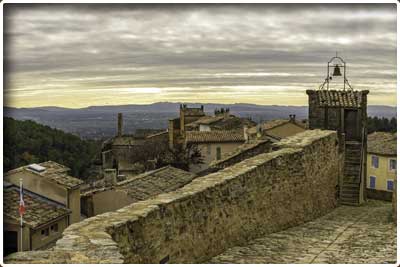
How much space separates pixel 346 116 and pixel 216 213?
7120 millimetres

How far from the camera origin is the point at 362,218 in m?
11.2

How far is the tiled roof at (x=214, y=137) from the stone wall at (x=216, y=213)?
2512 cm

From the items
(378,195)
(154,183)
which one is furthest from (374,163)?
(154,183)

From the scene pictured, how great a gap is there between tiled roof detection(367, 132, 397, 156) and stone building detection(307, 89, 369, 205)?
12.1 meters

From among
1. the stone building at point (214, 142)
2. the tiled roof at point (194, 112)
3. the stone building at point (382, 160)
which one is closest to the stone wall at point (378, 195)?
the stone building at point (382, 160)

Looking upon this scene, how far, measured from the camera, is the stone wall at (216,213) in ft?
18.3

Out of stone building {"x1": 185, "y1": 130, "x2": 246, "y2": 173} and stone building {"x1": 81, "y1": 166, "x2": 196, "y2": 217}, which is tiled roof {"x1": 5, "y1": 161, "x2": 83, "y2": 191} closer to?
stone building {"x1": 81, "y1": 166, "x2": 196, "y2": 217}

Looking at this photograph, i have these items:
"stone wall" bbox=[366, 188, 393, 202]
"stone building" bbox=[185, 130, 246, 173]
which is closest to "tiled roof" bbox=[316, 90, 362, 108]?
"stone wall" bbox=[366, 188, 393, 202]

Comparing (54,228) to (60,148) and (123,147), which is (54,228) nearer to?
(60,148)

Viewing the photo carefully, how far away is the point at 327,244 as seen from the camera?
340 inches

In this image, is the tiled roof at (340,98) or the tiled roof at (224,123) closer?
the tiled roof at (340,98)

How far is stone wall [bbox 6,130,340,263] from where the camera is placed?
5586mm

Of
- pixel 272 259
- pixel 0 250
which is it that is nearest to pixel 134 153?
pixel 272 259

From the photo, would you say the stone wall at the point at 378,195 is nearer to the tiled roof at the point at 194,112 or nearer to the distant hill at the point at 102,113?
the distant hill at the point at 102,113
